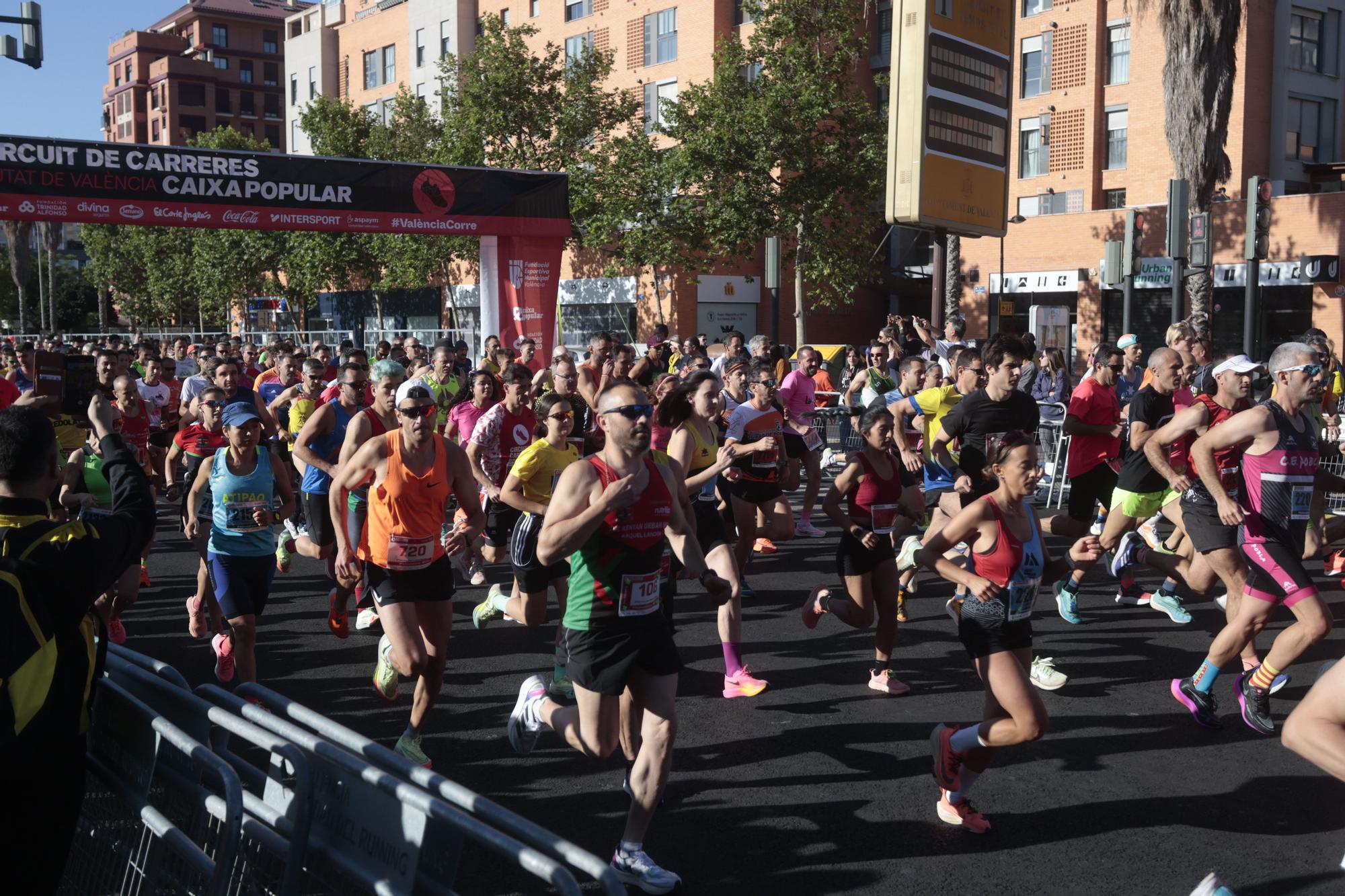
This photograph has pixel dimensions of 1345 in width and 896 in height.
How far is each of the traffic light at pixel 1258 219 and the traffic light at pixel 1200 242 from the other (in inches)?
19.3

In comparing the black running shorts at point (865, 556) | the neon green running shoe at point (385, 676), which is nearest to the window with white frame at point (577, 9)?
the black running shorts at point (865, 556)

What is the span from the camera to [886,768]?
5.94m

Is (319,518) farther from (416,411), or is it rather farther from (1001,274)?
(1001,274)

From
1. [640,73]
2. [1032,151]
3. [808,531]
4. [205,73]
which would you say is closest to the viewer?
[808,531]

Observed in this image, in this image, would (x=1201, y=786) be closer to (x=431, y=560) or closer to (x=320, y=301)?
(x=431, y=560)

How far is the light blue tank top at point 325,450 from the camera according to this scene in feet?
30.7

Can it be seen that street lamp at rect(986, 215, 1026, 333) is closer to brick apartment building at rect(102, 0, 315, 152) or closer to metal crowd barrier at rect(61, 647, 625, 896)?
metal crowd barrier at rect(61, 647, 625, 896)

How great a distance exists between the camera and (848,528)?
7324mm

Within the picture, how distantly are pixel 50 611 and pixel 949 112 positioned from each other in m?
12.5

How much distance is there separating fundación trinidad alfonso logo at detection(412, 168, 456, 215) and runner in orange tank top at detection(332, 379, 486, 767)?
50.4 feet

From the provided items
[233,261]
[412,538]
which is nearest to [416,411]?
[412,538]

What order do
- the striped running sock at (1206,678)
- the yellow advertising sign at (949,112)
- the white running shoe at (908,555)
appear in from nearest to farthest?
the striped running sock at (1206,678)
the white running shoe at (908,555)
the yellow advertising sign at (949,112)

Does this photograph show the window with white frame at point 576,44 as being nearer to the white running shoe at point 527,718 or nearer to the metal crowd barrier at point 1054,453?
the metal crowd barrier at point 1054,453

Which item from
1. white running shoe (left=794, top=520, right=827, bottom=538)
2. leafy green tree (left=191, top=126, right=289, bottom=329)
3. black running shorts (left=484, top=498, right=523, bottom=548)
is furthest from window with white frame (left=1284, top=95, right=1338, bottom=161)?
black running shorts (left=484, top=498, right=523, bottom=548)
